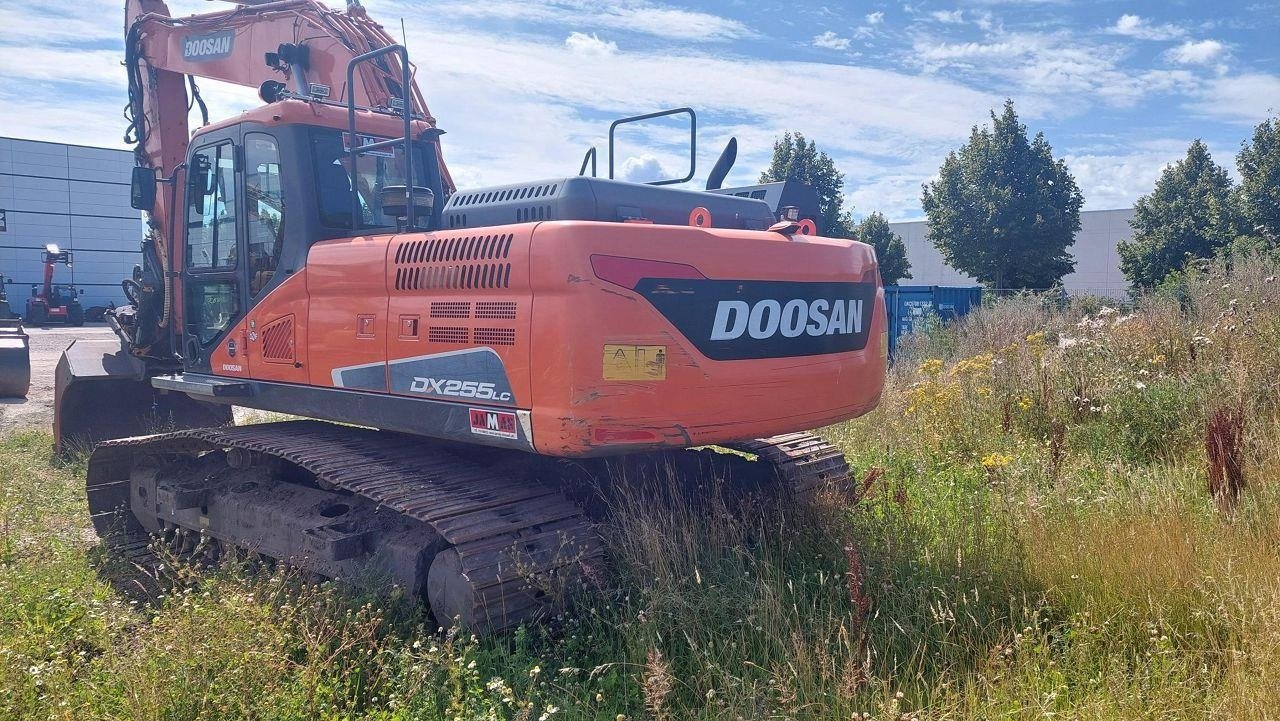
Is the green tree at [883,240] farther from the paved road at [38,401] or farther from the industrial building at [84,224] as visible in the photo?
the paved road at [38,401]

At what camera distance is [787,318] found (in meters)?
4.19

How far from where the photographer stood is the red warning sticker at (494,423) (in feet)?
12.2

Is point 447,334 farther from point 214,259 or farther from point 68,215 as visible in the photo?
point 68,215

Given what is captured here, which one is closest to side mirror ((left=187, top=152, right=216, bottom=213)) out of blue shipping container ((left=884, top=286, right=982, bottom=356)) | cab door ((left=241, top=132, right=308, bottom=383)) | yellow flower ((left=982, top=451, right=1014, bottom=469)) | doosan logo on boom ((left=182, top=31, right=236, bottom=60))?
cab door ((left=241, top=132, right=308, bottom=383))

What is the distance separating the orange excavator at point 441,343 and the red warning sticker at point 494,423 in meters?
0.01

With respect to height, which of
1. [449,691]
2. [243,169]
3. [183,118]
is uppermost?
[183,118]

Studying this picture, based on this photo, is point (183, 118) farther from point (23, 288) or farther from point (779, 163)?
point (23, 288)

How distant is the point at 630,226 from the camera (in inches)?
145

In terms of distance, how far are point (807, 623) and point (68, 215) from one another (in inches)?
1868

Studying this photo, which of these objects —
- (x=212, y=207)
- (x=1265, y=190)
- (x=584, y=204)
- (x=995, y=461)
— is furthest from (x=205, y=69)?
(x=1265, y=190)

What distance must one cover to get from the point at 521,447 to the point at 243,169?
9.47 ft

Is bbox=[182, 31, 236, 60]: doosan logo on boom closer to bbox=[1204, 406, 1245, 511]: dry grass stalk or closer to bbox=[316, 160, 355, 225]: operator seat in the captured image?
bbox=[316, 160, 355, 225]: operator seat

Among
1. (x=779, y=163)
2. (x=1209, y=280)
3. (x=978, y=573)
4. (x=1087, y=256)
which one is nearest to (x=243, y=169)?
(x=978, y=573)

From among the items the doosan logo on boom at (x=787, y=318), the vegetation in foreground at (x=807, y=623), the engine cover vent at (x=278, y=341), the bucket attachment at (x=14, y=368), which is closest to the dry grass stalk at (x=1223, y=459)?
the vegetation in foreground at (x=807, y=623)
